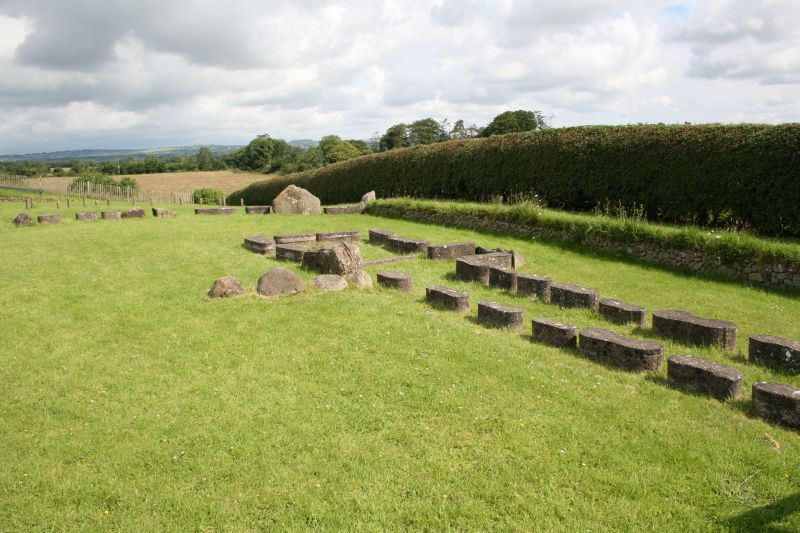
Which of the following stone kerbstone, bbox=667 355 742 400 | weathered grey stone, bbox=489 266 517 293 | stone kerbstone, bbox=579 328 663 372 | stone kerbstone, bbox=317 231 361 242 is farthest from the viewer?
stone kerbstone, bbox=317 231 361 242

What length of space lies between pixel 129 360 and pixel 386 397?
3464 mm

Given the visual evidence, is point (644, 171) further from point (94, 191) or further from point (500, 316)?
point (94, 191)

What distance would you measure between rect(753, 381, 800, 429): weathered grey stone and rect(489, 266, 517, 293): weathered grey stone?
17.7 feet

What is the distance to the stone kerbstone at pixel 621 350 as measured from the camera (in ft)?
22.2

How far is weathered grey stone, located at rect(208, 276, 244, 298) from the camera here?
9820mm

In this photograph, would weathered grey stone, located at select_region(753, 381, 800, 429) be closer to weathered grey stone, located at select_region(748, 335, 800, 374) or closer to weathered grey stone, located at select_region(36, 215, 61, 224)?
weathered grey stone, located at select_region(748, 335, 800, 374)

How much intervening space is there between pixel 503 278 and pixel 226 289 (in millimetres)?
5183

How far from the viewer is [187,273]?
38.6ft

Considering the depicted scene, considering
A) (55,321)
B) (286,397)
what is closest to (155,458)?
(286,397)

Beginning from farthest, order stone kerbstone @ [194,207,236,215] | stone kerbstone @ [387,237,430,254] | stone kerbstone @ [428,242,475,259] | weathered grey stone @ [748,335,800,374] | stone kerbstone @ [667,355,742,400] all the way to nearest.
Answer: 1. stone kerbstone @ [194,207,236,215]
2. stone kerbstone @ [387,237,430,254]
3. stone kerbstone @ [428,242,475,259]
4. weathered grey stone @ [748,335,800,374]
5. stone kerbstone @ [667,355,742,400]

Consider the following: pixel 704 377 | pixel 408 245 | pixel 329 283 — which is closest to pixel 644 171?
pixel 408 245

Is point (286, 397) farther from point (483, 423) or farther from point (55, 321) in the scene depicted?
point (55, 321)

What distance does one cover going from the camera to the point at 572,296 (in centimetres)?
966

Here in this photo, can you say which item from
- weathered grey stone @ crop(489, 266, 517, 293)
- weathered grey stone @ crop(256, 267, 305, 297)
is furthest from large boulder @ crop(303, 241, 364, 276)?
weathered grey stone @ crop(489, 266, 517, 293)
